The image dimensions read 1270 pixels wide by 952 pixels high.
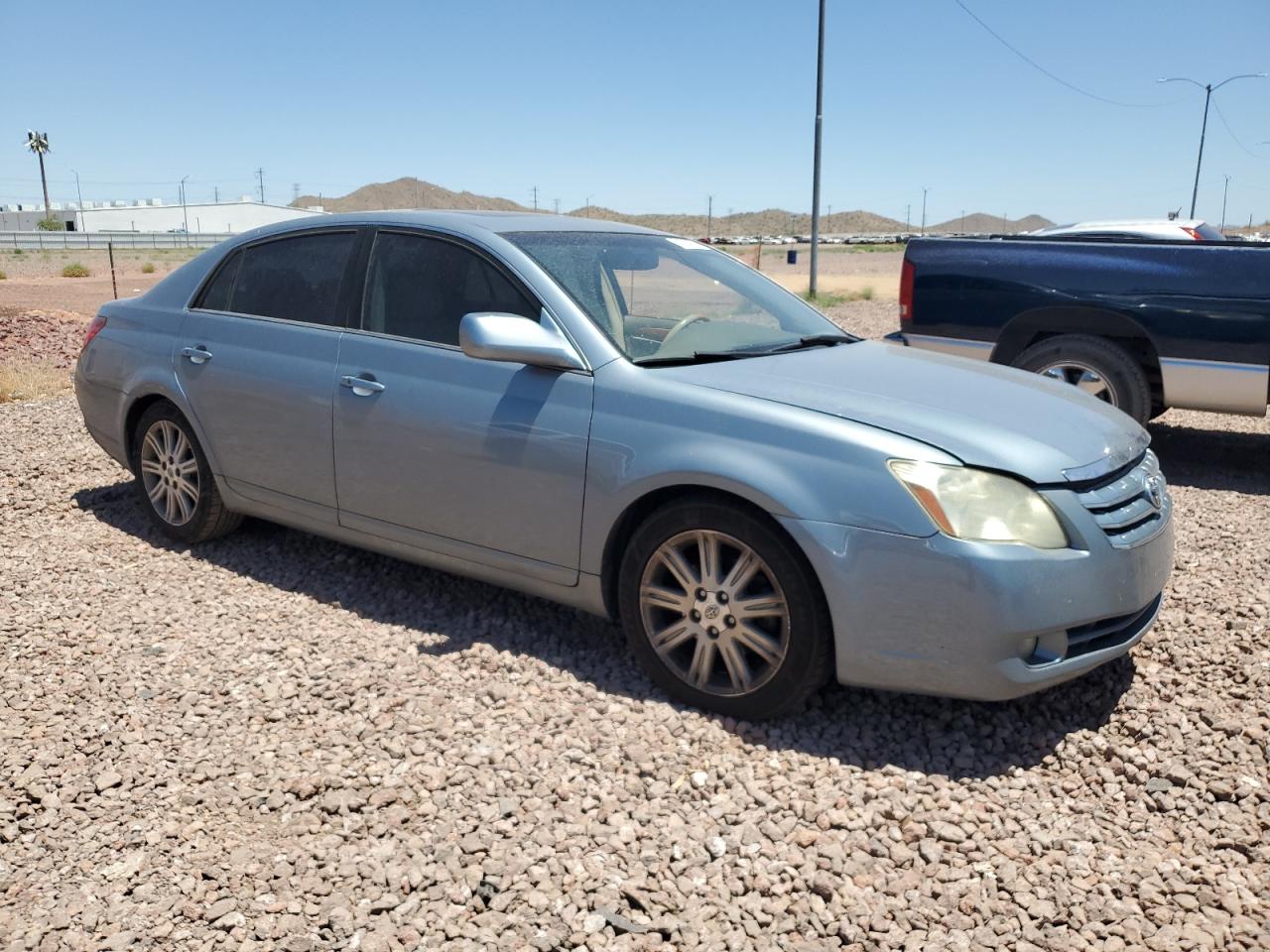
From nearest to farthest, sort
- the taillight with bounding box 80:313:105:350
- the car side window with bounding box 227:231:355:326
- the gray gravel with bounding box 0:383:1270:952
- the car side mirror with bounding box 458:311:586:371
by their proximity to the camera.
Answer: the gray gravel with bounding box 0:383:1270:952 < the car side mirror with bounding box 458:311:586:371 < the car side window with bounding box 227:231:355:326 < the taillight with bounding box 80:313:105:350

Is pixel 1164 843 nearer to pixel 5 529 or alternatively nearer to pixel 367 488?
pixel 367 488

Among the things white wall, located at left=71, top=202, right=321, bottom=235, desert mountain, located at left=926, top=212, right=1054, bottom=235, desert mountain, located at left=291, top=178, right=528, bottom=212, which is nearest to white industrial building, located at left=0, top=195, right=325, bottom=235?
white wall, located at left=71, top=202, right=321, bottom=235

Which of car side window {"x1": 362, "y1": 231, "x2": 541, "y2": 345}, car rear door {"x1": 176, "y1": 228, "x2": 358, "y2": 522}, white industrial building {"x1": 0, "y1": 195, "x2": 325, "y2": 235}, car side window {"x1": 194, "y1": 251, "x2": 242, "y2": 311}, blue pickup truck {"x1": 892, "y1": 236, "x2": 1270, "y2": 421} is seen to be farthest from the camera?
white industrial building {"x1": 0, "y1": 195, "x2": 325, "y2": 235}

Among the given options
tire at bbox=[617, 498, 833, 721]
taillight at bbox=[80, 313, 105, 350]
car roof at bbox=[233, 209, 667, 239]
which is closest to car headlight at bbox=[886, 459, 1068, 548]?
tire at bbox=[617, 498, 833, 721]

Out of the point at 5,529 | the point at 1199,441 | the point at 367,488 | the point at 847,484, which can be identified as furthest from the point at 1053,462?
the point at 1199,441

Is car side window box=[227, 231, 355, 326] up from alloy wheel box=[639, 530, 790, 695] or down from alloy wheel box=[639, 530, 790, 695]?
up

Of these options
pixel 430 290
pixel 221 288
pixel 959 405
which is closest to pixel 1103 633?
pixel 959 405

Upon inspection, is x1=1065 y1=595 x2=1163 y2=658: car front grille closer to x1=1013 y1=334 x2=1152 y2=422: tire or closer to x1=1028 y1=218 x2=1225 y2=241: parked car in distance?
x1=1013 y1=334 x2=1152 y2=422: tire

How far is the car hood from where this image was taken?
Answer: 346 cm

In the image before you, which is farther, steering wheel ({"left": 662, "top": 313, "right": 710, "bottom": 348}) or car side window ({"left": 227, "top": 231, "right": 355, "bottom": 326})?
car side window ({"left": 227, "top": 231, "right": 355, "bottom": 326})

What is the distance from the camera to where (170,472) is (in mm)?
5602

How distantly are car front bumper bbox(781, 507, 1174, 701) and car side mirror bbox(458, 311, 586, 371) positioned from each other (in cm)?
108

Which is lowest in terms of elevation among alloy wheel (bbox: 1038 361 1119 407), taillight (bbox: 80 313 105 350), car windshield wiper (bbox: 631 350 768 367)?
alloy wheel (bbox: 1038 361 1119 407)

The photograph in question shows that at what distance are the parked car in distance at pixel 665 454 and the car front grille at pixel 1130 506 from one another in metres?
0.01
